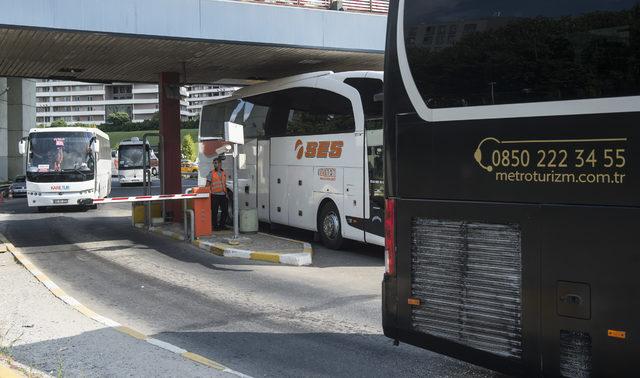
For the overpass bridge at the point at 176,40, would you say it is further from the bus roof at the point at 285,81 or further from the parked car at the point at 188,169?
the parked car at the point at 188,169

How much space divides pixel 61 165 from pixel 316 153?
11986 mm

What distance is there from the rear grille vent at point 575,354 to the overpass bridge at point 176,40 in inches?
438

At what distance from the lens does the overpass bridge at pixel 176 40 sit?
39.4ft

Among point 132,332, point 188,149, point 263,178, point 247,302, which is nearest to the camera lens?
point 132,332

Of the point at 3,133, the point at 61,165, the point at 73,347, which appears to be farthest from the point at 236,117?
the point at 3,133

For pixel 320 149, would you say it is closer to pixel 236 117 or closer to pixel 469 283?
pixel 236 117

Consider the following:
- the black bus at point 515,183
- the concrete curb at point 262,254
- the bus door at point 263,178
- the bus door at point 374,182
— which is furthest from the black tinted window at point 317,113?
the black bus at point 515,183

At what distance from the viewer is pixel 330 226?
42.4 feet

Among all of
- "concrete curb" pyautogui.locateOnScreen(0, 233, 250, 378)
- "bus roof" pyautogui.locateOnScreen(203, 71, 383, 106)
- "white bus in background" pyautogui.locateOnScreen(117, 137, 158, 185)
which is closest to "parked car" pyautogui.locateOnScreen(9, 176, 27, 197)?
"white bus in background" pyautogui.locateOnScreen(117, 137, 158, 185)

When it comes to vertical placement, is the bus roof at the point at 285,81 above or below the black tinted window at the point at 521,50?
above

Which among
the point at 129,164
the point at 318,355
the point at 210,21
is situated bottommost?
the point at 318,355

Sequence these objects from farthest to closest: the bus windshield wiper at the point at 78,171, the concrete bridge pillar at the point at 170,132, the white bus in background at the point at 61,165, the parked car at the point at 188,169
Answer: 1. the parked car at the point at 188,169
2. the bus windshield wiper at the point at 78,171
3. the white bus in background at the point at 61,165
4. the concrete bridge pillar at the point at 170,132

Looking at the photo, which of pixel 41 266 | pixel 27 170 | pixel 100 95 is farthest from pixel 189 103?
pixel 41 266

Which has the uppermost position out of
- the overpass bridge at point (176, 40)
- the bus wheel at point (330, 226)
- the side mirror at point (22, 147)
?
the overpass bridge at point (176, 40)
